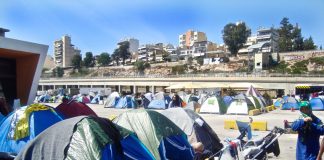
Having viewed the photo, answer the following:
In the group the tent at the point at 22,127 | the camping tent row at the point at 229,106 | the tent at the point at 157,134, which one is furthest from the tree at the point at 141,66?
the tent at the point at 157,134

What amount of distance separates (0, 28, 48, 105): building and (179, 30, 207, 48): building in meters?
131

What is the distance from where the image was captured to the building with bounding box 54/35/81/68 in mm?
177000

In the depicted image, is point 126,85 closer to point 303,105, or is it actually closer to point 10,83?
point 10,83

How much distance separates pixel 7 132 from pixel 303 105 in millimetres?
6635

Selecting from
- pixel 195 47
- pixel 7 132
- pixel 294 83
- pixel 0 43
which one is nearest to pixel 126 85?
pixel 294 83

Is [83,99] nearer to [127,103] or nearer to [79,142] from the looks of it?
[127,103]

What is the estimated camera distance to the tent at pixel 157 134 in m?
7.49

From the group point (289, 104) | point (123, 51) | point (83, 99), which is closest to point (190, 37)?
point (123, 51)

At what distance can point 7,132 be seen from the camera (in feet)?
28.4

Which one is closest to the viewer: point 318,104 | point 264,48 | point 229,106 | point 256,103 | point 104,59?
point 229,106

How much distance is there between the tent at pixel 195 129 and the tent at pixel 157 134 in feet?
4.08

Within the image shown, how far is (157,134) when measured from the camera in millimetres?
7562

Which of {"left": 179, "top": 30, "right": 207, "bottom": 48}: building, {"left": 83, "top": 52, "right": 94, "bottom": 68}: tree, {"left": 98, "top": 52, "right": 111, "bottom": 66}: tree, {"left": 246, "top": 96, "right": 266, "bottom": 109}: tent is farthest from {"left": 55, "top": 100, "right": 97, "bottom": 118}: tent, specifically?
{"left": 179, "top": 30, "right": 207, "bottom": 48}: building

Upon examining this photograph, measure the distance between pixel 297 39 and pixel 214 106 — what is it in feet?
252
